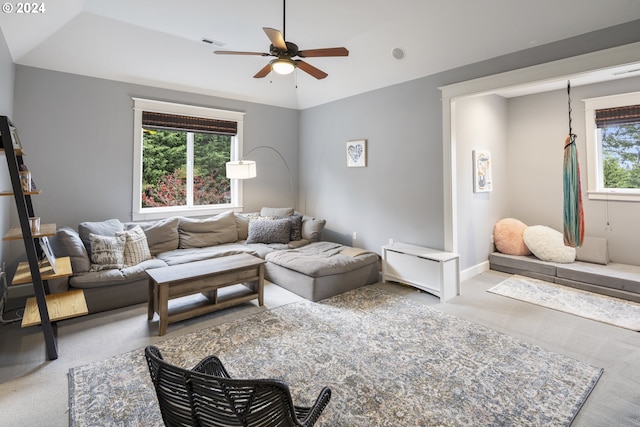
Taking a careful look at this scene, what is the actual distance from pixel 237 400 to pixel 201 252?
139 inches

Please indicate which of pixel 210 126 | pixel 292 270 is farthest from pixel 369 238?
pixel 210 126

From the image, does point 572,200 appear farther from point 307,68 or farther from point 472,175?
point 307,68

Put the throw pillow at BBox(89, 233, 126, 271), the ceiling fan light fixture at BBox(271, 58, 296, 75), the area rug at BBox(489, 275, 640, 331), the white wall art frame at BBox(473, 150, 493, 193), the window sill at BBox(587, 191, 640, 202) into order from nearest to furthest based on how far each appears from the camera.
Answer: the ceiling fan light fixture at BBox(271, 58, 296, 75) < the area rug at BBox(489, 275, 640, 331) < the throw pillow at BBox(89, 233, 126, 271) < the window sill at BBox(587, 191, 640, 202) < the white wall art frame at BBox(473, 150, 493, 193)

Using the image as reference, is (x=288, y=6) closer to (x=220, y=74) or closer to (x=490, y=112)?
(x=220, y=74)

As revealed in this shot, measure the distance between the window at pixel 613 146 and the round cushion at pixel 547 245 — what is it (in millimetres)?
807

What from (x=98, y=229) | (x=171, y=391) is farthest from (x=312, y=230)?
(x=171, y=391)

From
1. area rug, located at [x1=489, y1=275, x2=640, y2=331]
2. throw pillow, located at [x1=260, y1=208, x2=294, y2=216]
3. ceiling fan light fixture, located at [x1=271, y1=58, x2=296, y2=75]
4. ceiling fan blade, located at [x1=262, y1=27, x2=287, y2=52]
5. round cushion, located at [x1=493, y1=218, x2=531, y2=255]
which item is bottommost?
area rug, located at [x1=489, y1=275, x2=640, y2=331]

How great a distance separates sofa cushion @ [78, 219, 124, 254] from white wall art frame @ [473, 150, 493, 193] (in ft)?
15.6

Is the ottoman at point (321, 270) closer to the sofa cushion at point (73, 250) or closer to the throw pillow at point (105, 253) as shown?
the throw pillow at point (105, 253)

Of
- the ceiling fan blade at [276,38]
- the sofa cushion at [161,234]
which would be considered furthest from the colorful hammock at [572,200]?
the sofa cushion at [161,234]

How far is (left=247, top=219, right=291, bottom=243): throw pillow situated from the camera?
4934mm

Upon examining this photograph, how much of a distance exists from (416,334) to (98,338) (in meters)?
2.78

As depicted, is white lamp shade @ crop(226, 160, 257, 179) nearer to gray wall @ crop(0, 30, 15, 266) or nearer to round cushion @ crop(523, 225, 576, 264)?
gray wall @ crop(0, 30, 15, 266)

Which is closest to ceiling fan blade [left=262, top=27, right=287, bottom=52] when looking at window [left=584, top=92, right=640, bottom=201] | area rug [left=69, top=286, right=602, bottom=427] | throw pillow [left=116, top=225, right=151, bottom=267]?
area rug [left=69, top=286, right=602, bottom=427]
